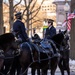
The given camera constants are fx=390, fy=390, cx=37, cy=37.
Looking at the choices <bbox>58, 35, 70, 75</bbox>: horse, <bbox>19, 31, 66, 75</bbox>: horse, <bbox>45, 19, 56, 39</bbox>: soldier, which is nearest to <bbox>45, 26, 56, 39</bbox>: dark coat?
<bbox>45, 19, 56, 39</bbox>: soldier

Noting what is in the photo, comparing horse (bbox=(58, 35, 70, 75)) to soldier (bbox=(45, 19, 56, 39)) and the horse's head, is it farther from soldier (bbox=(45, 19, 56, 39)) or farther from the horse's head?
soldier (bbox=(45, 19, 56, 39))

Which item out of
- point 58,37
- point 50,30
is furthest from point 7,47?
point 50,30

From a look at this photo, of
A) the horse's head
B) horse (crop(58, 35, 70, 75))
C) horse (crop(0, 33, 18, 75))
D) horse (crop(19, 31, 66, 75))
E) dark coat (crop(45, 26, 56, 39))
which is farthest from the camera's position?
horse (crop(58, 35, 70, 75))

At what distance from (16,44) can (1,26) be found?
13442 millimetres

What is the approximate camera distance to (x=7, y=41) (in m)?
11.6

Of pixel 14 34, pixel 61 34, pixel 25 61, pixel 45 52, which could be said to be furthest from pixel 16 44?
pixel 61 34

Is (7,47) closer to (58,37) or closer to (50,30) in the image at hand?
(58,37)

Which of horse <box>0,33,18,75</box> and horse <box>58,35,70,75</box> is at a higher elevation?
horse <box>0,33,18,75</box>

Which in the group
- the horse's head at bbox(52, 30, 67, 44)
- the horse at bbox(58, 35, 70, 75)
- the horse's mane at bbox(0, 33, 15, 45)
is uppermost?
the horse's mane at bbox(0, 33, 15, 45)

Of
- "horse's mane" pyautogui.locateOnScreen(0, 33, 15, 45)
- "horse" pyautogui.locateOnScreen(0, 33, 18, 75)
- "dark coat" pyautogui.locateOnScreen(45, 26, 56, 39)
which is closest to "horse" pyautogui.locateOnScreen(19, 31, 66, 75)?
"horse" pyautogui.locateOnScreen(0, 33, 18, 75)

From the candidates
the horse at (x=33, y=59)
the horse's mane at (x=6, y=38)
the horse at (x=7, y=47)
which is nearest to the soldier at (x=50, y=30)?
the horse at (x=33, y=59)

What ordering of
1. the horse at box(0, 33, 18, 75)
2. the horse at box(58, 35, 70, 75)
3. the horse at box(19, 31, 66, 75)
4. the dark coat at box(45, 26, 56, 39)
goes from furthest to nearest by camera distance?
1. the horse at box(58, 35, 70, 75)
2. the dark coat at box(45, 26, 56, 39)
3. the horse at box(19, 31, 66, 75)
4. the horse at box(0, 33, 18, 75)

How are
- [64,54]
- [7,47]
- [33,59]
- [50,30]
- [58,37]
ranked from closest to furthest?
[7,47] → [33,59] → [58,37] → [50,30] → [64,54]

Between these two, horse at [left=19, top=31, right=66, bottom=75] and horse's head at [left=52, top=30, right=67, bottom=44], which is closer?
horse at [left=19, top=31, right=66, bottom=75]
